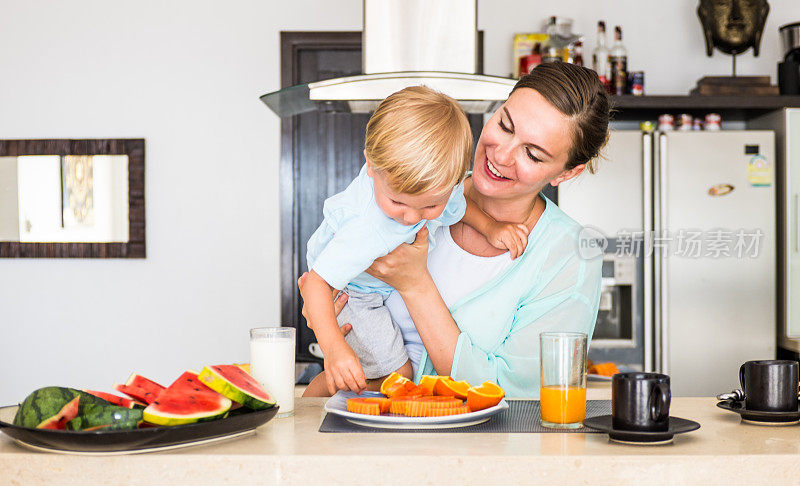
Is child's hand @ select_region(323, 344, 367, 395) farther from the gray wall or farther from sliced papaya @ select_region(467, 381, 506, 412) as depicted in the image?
the gray wall

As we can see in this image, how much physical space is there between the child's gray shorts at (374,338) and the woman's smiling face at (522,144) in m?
0.39

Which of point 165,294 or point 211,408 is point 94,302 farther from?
point 211,408

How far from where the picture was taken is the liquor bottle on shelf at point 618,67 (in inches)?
157

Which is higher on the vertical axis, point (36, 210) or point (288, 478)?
point (36, 210)

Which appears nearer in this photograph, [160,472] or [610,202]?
[160,472]

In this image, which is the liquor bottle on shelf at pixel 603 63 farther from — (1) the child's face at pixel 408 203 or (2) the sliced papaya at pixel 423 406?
(2) the sliced papaya at pixel 423 406

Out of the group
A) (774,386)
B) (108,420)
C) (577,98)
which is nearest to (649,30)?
(577,98)

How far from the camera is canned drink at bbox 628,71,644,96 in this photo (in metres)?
4.00

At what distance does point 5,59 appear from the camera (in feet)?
14.3

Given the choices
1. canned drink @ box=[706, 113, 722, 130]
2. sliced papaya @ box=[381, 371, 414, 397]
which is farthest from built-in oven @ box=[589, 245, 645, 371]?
sliced papaya @ box=[381, 371, 414, 397]

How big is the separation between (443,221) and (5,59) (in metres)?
3.60

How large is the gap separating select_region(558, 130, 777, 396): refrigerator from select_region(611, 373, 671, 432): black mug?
275 centimetres

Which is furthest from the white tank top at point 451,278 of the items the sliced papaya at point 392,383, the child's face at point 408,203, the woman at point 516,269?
the sliced papaya at point 392,383

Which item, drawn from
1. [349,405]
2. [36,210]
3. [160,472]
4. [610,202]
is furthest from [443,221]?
[36,210]
